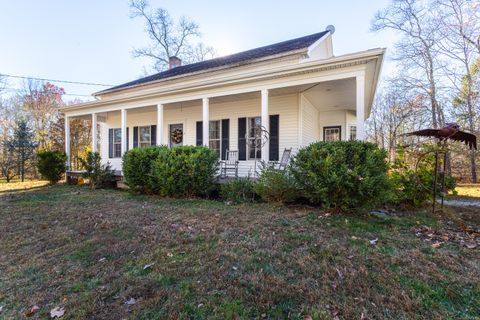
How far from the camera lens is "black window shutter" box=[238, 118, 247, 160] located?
28.4 ft

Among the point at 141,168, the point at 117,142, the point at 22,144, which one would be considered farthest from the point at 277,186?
the point at 22,144

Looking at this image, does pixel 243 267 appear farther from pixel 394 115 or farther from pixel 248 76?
pixel 394 115

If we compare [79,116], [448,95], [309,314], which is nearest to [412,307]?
[309,314]

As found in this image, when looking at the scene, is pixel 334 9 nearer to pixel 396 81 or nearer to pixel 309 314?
pixel 396 81

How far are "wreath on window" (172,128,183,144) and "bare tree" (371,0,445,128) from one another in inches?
542

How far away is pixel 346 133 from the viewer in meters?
10.2

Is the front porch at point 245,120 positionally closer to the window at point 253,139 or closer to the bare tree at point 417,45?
the window at point 253,139

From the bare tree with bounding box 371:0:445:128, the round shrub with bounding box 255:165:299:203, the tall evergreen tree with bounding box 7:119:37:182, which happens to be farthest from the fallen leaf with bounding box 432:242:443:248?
the tall evergreen tree with bounding box 7:119:37:182

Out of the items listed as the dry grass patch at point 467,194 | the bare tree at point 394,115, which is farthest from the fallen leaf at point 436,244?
the bare tree at point 394,115

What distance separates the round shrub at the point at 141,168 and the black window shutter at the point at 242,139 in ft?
9.14

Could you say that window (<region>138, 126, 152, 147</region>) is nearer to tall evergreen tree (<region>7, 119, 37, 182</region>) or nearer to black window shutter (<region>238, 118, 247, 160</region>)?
black window shutter (<region>238, 118, 247, 160</region>)

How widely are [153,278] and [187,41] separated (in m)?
22.5

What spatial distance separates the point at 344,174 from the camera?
162 inches

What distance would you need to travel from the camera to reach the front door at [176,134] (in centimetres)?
1008
